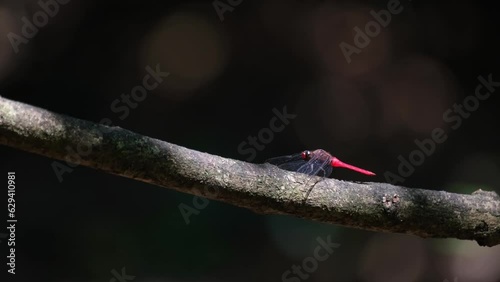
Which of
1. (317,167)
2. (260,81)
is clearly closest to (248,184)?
(317,167)

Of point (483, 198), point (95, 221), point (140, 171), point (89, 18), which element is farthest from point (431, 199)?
point (89, 18)

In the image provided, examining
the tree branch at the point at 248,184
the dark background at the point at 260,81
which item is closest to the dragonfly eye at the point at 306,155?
the tree branch at the point at 248,184

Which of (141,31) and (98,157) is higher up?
(141,31)

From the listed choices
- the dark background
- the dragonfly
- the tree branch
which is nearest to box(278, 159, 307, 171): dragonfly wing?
the dragonfly

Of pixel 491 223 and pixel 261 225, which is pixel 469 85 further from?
pixel 491 223

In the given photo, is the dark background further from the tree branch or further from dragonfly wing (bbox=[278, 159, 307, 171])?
the tree branch

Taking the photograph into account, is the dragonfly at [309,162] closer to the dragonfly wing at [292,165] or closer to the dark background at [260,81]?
the dragonfly wing at [292,165]

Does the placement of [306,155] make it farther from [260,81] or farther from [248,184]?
[260,81]
